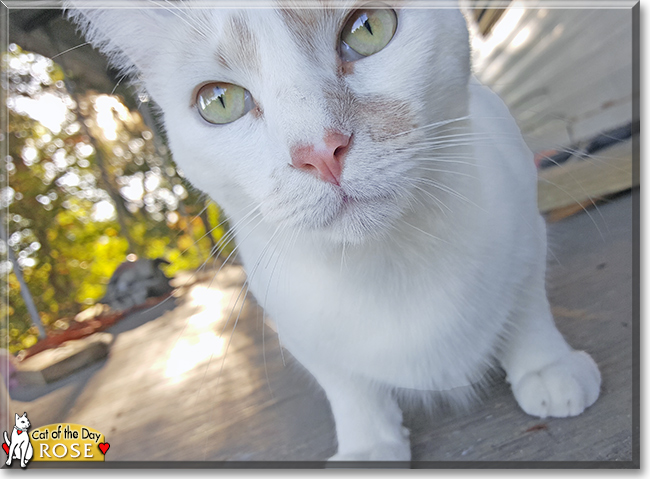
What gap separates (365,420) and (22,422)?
1.68ft

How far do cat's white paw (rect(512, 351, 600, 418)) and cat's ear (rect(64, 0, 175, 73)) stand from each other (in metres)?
0.58

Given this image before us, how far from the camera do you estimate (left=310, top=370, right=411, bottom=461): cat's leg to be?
0.54 m

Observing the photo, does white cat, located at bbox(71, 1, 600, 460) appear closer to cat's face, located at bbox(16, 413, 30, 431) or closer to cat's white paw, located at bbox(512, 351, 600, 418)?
cat's white paw, located at bbox(512, 351, 600, 418)

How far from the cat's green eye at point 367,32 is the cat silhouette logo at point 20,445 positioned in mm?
689

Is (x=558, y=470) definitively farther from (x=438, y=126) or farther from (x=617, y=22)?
(x=617, y=22)

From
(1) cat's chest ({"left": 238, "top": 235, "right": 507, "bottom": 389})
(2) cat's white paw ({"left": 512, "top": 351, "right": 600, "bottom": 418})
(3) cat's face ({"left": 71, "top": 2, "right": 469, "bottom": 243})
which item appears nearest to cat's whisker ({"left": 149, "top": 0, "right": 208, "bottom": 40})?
(3) cat's face ({"left": 71, "top": 2, "right": 469, "bottom": 243})

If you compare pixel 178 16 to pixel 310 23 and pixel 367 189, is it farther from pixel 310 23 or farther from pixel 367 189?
pixel 367 189

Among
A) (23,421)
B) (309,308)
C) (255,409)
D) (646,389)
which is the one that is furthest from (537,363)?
(23,421)

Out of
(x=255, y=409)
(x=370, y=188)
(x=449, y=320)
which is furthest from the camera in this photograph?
(x=255, y=409)

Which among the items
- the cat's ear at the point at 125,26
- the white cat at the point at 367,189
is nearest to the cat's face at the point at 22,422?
the white cat at the point at 367,189

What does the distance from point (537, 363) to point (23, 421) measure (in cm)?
72

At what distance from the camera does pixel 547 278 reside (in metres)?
0.59

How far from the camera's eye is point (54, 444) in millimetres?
660

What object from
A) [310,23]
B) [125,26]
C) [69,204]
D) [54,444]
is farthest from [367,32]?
[54,444]
